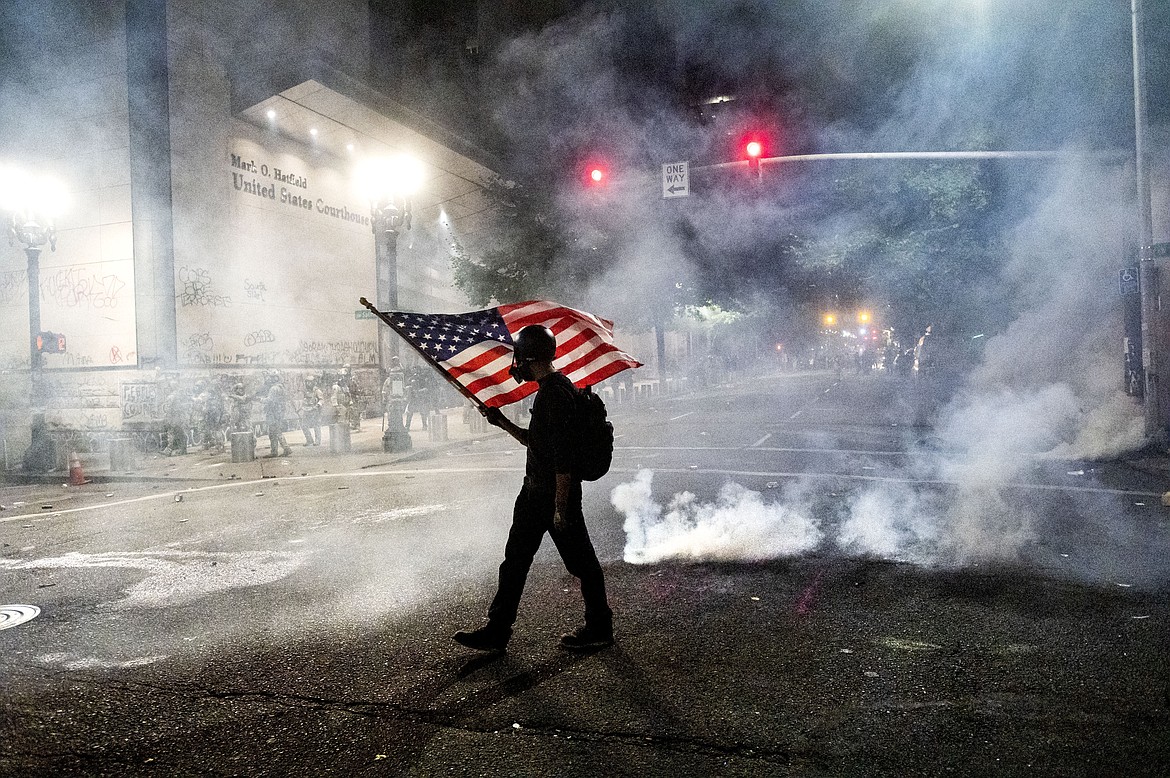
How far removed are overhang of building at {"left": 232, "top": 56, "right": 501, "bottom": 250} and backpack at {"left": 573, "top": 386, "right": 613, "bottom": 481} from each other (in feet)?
46.3

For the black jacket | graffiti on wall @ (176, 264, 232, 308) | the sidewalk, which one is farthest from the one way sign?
graffiti on wall @ (176, 264, 232, 308)

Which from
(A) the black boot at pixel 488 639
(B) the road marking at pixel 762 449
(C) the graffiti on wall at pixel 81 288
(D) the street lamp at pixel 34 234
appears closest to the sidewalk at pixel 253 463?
(D) the street lamp at pixel 34 234

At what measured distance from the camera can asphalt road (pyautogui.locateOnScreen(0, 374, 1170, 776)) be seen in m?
2.50

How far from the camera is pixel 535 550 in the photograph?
11.4 feet

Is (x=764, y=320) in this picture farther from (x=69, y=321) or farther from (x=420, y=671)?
(x=420, y=671)

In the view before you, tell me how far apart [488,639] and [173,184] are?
46.9ft

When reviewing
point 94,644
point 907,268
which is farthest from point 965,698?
point 907,268

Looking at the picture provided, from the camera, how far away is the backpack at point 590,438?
3361 mm

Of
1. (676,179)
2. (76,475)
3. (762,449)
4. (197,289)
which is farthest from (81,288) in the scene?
(762,449)

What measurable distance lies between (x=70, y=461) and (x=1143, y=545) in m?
11.4

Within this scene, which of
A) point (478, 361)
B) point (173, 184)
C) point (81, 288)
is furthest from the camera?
point (81, 288)

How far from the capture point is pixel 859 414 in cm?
1658

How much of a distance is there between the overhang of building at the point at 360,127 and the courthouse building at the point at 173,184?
0.16 ft

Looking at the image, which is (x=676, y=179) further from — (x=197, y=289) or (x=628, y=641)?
(x=197, y=289)
